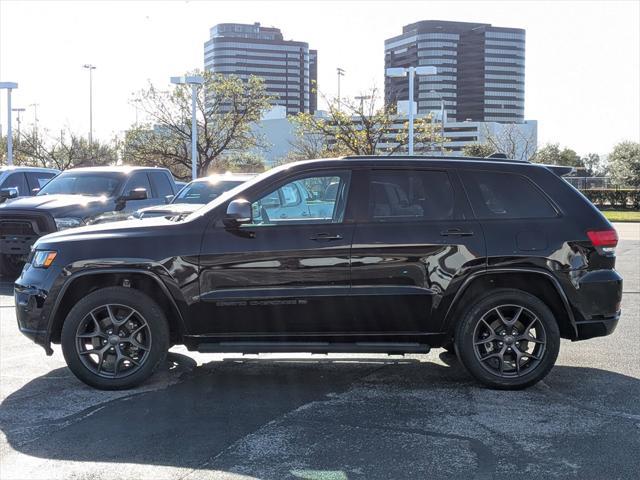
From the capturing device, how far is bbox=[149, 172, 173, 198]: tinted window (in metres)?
13.1

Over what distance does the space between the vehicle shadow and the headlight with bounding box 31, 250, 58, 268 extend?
99 cm

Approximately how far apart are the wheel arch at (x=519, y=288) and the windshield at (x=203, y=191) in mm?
7157

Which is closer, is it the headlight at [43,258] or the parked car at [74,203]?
the headlight at [43,258]

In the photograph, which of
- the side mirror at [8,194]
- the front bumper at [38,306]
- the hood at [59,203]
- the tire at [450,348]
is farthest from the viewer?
the side mirror at [8,194]

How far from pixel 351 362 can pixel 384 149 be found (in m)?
36.2

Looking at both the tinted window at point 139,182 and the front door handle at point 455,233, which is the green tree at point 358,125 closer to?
the tinted window at point 139,182

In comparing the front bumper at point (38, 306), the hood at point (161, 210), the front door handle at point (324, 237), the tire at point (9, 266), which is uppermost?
the hood at point (161, 210)

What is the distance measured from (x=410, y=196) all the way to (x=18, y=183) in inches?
471

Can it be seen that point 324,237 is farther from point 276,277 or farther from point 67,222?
point 67,222

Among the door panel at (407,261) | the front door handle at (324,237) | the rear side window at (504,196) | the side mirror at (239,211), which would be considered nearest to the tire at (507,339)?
the door panel at (407,261)

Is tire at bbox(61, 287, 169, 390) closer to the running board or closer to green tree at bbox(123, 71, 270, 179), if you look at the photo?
the running board

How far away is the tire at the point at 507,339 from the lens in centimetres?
533

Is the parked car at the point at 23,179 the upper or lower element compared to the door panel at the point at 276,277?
upper

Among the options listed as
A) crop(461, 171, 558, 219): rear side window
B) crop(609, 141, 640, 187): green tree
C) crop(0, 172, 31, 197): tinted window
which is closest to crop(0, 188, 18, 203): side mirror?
crop(0, 172, 31, 197): tinted window
